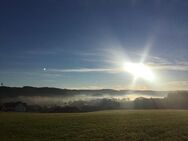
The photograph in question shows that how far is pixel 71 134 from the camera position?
44875 mm

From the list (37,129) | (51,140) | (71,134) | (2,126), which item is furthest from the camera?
(2,126)

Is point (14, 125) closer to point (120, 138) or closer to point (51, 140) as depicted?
point (51, 140)

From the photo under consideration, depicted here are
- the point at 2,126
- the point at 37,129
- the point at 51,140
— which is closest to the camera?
the point at 51,140

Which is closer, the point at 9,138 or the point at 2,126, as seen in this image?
the point at 9,138

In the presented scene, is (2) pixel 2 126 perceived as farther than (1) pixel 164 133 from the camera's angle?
Yes

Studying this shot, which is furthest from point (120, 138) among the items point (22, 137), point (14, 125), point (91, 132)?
point (14, 125)

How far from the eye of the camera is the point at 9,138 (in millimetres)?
43344

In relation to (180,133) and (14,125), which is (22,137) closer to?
(14,125)

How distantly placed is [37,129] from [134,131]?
13224 mm

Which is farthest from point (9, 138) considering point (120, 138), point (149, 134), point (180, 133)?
point (180, 133)

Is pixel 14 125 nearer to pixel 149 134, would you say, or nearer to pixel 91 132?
pixel 91 132

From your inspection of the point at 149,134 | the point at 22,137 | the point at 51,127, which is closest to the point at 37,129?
the point at 51,127

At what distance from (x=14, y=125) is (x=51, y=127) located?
6.49m

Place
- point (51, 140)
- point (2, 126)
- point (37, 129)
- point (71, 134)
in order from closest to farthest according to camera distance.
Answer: point (51, 140) < point (71, 134) < point (37, 129) < point (2, 126)
